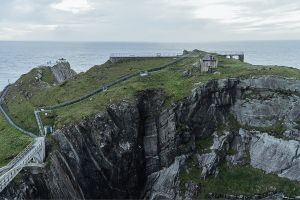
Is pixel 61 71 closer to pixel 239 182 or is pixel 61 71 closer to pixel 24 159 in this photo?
pixel 24 159

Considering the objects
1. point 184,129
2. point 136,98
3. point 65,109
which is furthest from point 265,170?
point 65,109

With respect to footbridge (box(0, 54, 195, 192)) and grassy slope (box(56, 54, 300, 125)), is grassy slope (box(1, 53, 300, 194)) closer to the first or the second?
grassy slope (box(56, 54, 300, 125))

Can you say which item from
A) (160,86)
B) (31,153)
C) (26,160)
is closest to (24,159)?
(26,160)

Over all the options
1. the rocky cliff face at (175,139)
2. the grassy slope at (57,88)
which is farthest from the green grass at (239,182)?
the grassy slope at (57,88)

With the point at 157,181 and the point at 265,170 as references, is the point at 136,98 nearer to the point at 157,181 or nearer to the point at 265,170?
the point at 157,181

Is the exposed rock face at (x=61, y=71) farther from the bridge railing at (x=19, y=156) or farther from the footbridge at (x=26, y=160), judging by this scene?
the bridge railing at (x=19, y=156)
